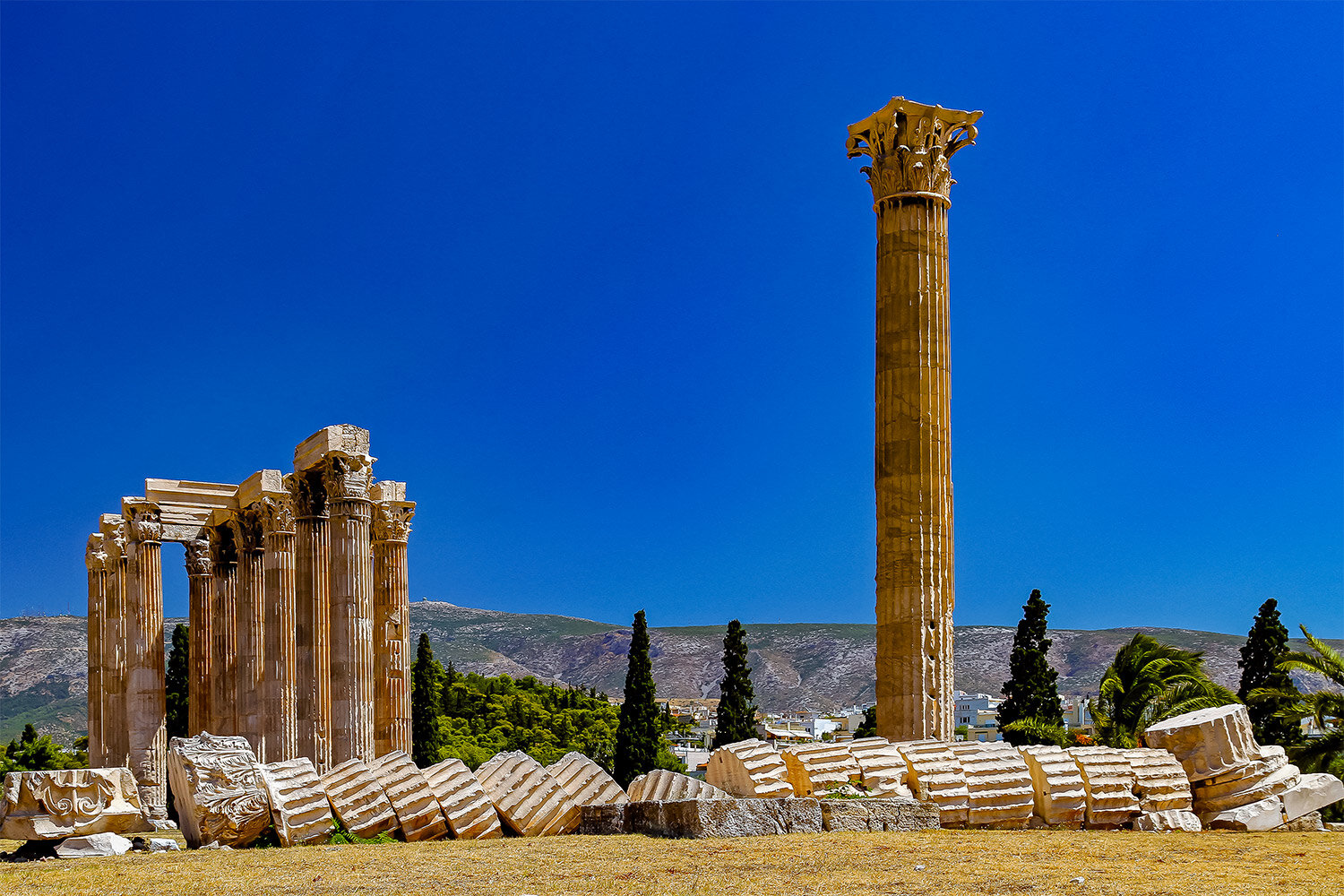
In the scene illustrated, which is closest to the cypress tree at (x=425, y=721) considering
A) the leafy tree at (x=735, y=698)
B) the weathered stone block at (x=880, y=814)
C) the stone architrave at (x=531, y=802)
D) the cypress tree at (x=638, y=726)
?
the cypress tree at (x=638, y=726)

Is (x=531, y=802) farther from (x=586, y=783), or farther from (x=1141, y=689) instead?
(x=1141, y=689)

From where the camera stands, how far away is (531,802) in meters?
19.1

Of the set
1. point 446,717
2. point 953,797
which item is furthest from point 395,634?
point 446,717

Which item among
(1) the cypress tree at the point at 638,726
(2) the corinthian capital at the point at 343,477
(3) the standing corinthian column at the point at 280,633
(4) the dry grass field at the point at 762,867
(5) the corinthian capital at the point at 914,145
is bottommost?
(1) the cypress tree at the point at 638,726

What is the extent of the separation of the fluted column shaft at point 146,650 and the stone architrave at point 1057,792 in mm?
22818

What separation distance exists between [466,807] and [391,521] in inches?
653

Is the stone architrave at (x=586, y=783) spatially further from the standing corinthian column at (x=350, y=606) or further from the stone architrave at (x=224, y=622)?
the stone architrave at (x=224, y=622)

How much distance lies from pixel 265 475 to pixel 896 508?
1497 cm

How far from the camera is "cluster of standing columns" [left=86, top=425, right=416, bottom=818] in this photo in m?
28.0

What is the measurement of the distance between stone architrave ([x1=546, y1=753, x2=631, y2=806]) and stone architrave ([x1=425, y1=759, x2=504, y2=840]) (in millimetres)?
1073

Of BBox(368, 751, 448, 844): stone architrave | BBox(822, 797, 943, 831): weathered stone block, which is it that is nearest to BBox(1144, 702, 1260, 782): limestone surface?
BBox(822, 797, 943, 831): weathered stone block

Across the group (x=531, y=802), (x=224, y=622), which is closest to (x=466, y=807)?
(x=531, y=802)

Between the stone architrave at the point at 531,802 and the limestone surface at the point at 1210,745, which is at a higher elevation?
the limestone surface at the point at 1210,745

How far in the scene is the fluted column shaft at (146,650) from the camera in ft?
112
